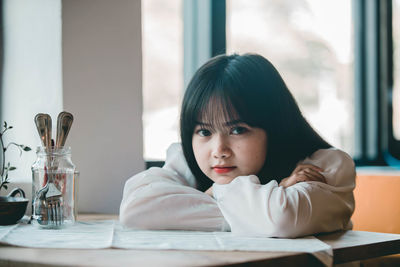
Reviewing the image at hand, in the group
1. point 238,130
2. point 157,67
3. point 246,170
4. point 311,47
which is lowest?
point 246,170

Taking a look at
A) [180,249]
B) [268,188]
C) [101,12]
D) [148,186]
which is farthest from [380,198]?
[101,12]

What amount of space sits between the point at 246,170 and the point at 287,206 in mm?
260

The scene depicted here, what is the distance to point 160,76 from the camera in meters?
2.00

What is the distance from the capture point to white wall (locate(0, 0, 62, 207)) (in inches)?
58.9

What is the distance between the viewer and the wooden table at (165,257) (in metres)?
0.73

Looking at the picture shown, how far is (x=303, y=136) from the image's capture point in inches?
50.1

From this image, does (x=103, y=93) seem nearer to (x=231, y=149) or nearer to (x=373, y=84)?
(x=231, y=149)

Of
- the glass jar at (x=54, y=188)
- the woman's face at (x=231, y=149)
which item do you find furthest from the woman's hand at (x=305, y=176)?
the glass jar at (x=54, y=188)

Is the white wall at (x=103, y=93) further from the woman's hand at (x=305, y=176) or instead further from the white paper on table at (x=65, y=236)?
the woman's hand at (x=305, y=176)

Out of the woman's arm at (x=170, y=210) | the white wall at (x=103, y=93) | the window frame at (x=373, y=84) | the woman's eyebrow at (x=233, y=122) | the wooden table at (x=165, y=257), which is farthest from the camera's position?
the window frame at (x=373, y=84)

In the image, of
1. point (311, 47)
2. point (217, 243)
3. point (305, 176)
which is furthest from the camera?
point (311, 47)

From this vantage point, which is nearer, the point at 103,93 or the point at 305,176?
the point at 305,176

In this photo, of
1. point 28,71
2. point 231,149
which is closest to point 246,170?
point 231,149

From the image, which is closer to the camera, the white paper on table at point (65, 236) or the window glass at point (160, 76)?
the white paper on table at point (65, 236)
